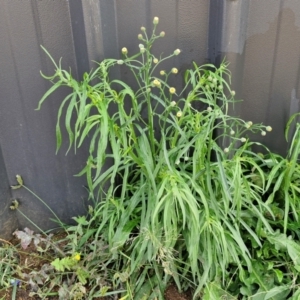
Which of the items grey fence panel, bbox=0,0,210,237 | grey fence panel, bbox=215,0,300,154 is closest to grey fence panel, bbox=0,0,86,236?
grey fence panel, bbox=0,0,210,237

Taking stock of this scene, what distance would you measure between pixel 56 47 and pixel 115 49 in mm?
230

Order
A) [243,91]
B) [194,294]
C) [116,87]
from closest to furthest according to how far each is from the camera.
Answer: [194,294], [116,87], [243,91]

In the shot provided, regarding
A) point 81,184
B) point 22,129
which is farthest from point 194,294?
point 22,129

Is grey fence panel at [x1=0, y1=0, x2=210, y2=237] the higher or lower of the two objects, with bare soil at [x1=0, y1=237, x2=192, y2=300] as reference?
higher

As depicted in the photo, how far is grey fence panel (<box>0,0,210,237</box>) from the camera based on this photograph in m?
1.51

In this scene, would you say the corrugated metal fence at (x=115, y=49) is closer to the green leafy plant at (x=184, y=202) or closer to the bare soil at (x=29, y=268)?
the green leafy plant at (x=184, y=202)

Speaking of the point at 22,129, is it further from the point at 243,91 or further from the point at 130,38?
the point at 243,91

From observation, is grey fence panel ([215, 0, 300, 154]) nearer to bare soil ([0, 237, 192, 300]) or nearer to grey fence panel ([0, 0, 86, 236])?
grey fence panel ([0, 0, 86, 236])

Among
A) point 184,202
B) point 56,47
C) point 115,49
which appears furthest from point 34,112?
point 184,202

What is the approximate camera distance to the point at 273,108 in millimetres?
1736

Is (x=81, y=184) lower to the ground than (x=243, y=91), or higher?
lower

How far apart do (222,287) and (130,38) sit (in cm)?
102

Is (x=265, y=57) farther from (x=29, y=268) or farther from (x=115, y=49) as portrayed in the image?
(x=29, y=268)

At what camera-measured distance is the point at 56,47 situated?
1.56m
